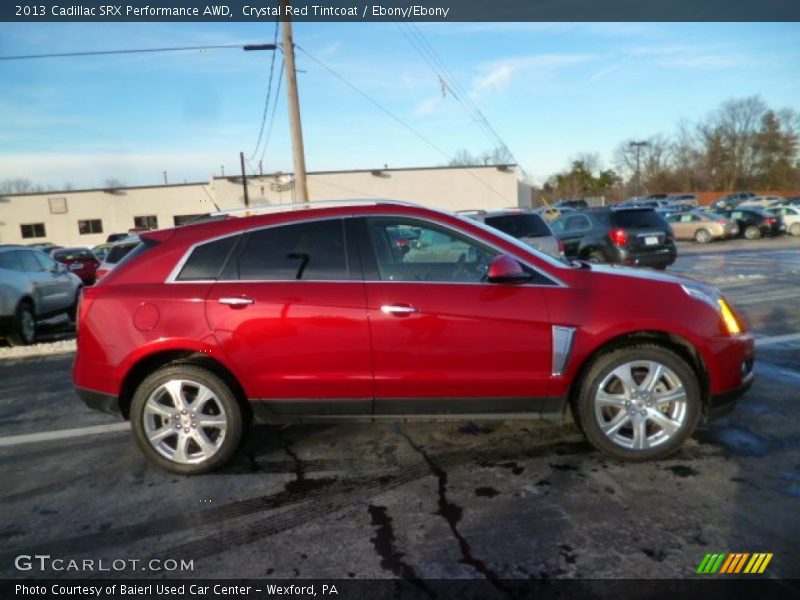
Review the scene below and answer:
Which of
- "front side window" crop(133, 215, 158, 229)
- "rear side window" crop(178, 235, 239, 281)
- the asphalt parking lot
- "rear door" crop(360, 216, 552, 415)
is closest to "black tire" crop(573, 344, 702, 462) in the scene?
the asphalt parking lot

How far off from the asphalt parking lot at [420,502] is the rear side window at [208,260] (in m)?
1.33

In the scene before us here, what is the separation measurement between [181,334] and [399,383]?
1.44 m

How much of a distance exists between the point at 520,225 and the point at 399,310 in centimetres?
706

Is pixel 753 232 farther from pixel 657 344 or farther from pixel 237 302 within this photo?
pixel 237 302

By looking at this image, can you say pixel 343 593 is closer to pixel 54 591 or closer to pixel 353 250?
pixel 54 591

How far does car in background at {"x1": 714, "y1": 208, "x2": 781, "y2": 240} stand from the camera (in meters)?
25.8

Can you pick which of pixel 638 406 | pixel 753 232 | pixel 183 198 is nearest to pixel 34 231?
pixel 183 198

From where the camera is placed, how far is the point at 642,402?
3621 millimetres

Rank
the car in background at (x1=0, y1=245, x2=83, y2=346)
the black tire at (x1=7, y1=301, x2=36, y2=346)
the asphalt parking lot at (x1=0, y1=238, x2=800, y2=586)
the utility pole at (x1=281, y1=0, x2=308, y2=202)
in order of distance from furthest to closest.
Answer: the utility pole at (x1=281, y1=0, x2=308, y2=202) < the black tire at (x1=7, y1=301, x2=36, y2=346) < the car in background at (x1=0, y1=245, x2=83, y2=346) < the asphalt parking lot at (x1=0, y1=238, x2=800, y2=586)

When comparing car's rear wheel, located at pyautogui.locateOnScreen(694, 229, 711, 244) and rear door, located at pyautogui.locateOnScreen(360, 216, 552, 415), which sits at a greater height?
rear door, located at pyautogui.locateOnScreen(360, 216, 552, 415)

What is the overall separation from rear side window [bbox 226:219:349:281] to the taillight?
9.65m

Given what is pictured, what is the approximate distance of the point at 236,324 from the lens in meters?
3.68

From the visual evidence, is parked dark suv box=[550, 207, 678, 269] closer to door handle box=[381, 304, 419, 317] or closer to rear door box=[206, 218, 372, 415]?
door handle box=[381, 304, 419, 317]

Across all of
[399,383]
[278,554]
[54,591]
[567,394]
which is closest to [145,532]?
[54,591]
